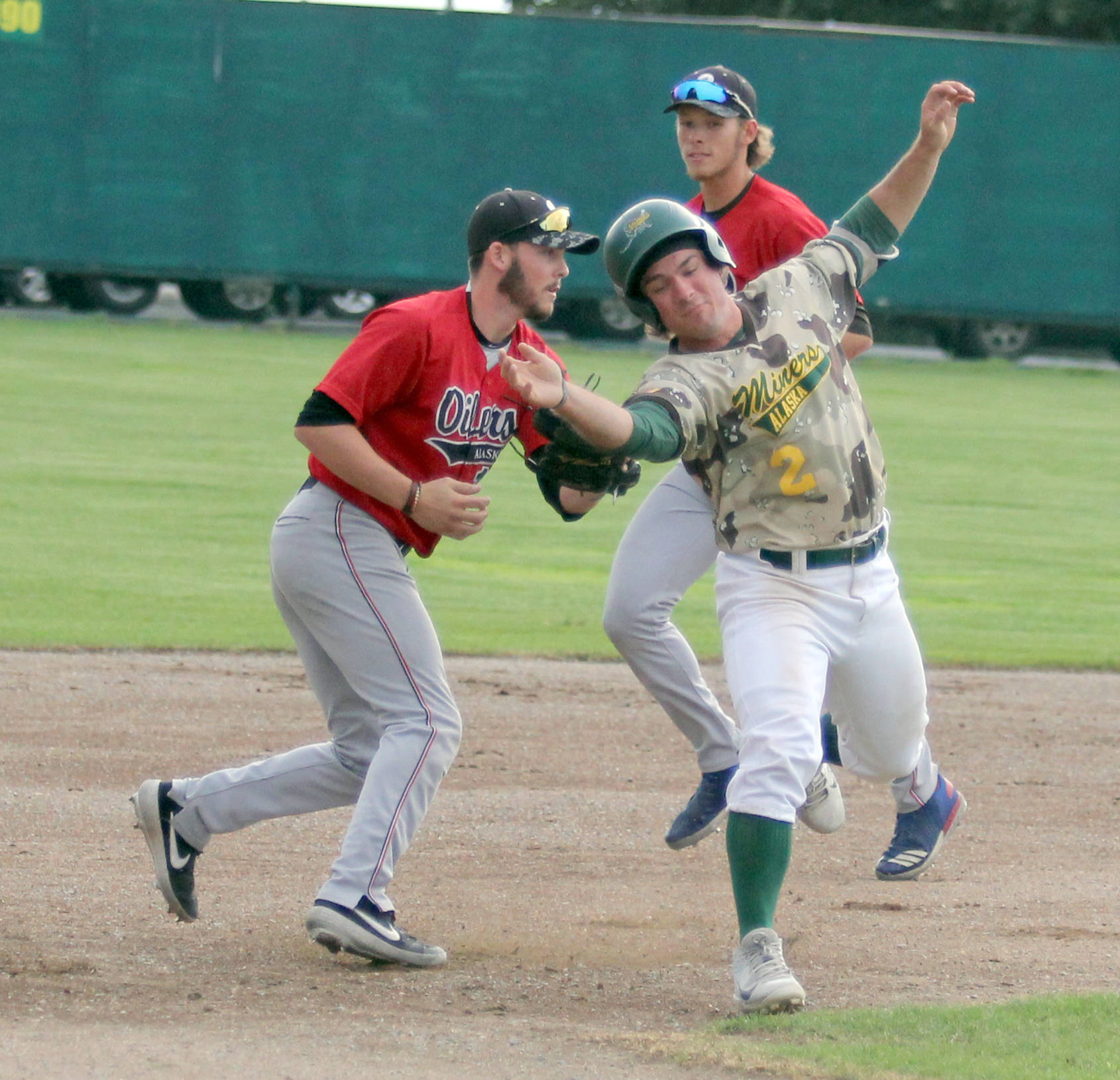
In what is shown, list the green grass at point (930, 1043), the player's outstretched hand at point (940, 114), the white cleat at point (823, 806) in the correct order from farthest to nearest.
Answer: the white cleat at point (823, 806), the player's outstretched hand at point (940, 114), the green grass at point (930, 1043)

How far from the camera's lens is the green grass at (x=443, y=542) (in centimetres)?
930

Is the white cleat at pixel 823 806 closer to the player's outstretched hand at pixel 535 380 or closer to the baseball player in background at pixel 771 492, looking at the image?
the baseball player in background at pixel 771 492

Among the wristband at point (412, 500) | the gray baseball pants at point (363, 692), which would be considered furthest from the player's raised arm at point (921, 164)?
the gray baseball pants at point (363, 692)

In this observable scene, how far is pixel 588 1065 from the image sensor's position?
377 cm

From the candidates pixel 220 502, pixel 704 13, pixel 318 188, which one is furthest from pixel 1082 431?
pixel 704 13

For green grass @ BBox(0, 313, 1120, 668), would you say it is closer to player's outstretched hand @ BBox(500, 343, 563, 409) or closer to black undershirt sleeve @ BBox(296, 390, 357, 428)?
black undershirt sleeve @ BBox(296, 390, 357, 428)

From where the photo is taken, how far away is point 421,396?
452 centimetres

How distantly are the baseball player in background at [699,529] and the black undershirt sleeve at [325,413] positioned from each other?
1.31 metres

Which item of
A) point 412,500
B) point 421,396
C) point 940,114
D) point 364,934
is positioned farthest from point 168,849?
point 940,114

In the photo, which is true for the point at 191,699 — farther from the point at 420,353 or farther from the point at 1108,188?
the point at 1108,188

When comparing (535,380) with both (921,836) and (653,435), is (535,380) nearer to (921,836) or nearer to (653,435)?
(653,435)

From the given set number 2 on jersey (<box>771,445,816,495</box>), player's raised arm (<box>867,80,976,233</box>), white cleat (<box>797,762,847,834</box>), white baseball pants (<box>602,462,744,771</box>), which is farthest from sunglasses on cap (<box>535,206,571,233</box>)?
white cleat (<box>797,762,847,834</box>)

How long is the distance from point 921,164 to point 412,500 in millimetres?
1799

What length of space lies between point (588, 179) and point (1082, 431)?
9.68 m
